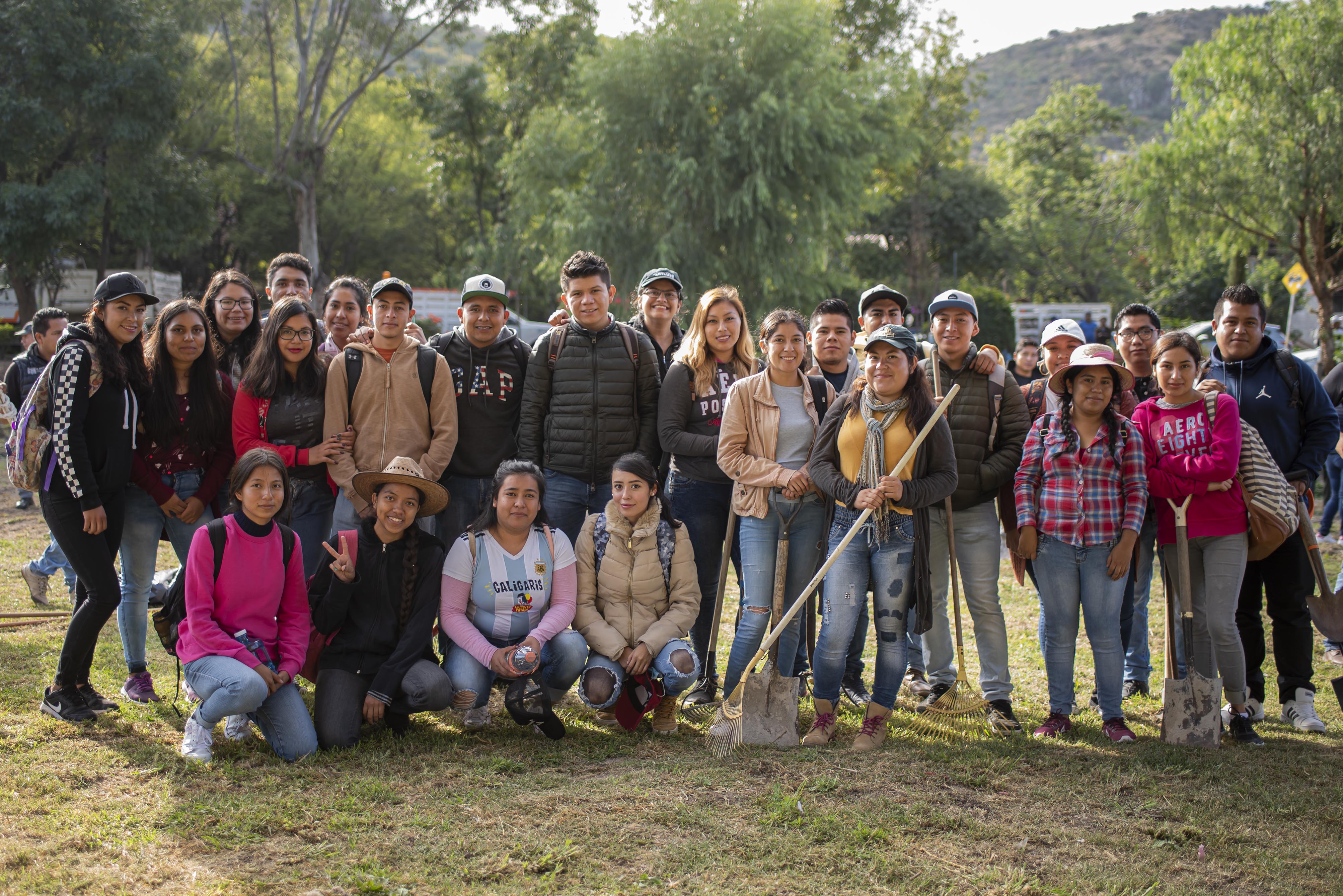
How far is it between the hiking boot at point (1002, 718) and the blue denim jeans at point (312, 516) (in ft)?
11.3

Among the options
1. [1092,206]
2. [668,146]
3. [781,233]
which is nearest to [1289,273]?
[781,233]

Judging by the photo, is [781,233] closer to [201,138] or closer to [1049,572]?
[1049,572]

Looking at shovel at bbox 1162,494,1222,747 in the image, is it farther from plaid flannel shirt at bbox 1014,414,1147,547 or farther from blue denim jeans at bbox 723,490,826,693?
blue denim jeans at bbox 723,490,826,693

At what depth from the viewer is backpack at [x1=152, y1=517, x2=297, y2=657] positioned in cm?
424

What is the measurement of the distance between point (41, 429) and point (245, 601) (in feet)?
4.16

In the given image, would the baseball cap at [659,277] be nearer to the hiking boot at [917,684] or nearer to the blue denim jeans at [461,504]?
the blue denim jeans at [461,504]

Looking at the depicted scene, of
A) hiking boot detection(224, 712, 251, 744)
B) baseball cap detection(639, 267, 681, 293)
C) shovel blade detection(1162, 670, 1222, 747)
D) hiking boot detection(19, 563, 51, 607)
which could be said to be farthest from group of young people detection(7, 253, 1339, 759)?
hiking boot detection(19, 563, 51, 607)

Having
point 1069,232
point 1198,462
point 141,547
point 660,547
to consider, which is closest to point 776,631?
point 660,547

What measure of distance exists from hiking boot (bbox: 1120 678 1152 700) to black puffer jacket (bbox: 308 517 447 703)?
3.73 metres

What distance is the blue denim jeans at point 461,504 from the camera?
5156 millimetres

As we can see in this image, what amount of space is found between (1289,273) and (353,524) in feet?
53.0

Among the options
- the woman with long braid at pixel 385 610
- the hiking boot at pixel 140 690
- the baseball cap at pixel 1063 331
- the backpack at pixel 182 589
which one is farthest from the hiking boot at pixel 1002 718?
the hiking boot at pixel 140 690

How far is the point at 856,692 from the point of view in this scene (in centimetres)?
526

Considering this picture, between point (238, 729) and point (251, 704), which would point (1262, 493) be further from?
point (238, 729)
